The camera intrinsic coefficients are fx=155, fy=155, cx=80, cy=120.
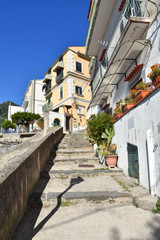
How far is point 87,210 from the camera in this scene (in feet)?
10.6

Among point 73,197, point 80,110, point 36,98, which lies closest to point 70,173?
point 73,197

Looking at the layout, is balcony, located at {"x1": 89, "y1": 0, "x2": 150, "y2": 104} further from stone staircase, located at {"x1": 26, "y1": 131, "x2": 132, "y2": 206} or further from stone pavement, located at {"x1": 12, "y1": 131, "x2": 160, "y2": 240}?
stone pavement, located at {"x1": 12, "y1": 131, "x2": 160, "y2": 240}

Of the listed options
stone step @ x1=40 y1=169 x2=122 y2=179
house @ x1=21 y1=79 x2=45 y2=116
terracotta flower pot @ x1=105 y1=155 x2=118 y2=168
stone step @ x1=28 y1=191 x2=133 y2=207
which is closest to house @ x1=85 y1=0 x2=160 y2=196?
terracotta flower pot @ x1=105 y1=155 x2=118 y2=168

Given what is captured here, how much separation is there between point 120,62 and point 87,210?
222 inches

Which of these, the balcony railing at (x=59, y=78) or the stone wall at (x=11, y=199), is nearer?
the stone wall at (x=11, y=199)

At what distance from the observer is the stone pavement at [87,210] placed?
2.44m

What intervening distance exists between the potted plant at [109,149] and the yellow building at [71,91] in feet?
41.7

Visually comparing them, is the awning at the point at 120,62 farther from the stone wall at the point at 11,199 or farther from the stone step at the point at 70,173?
the stone wall at the point at 11,199

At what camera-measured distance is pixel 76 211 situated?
10.5 feet

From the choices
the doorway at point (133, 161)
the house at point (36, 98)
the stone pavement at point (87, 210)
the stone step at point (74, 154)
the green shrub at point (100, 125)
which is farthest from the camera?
the house at point (36, 98)

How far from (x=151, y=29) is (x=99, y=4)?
18.2ft

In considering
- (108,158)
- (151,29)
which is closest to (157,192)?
(108,158)

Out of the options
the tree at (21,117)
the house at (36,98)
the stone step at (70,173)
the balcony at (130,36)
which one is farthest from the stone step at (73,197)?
the house at (36,98)

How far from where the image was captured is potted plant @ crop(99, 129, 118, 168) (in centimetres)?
594
